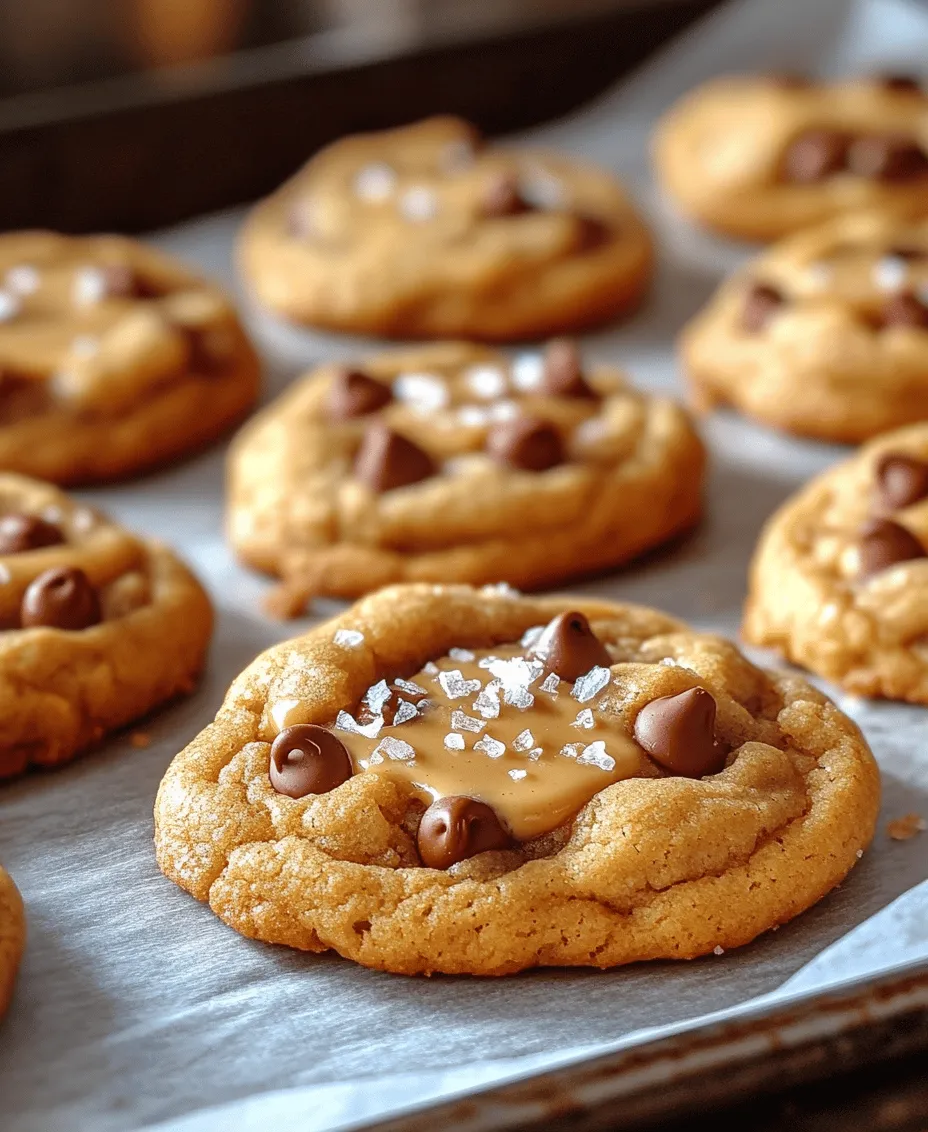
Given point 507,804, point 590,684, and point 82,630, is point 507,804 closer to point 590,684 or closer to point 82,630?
point 590,684

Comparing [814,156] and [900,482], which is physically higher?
[814,156]

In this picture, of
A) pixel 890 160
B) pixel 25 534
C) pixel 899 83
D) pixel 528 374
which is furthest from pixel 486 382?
pixel 899 83

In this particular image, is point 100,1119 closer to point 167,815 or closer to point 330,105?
point 167,815

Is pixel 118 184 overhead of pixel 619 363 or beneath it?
overhead

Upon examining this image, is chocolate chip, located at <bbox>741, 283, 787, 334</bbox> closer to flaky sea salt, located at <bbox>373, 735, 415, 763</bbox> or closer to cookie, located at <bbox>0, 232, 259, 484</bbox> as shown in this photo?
cookie, located at <bbox>0, 232, 259, 484</bbox>

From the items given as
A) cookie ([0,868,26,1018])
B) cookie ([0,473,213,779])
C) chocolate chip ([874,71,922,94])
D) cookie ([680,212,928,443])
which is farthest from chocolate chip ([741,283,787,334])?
cookie ([0,868,26,1018])

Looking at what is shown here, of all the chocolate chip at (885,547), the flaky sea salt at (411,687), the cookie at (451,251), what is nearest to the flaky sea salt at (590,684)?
the flaky sea salt at (411,687)

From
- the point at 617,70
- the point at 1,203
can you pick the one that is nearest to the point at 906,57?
the point at 617,70
